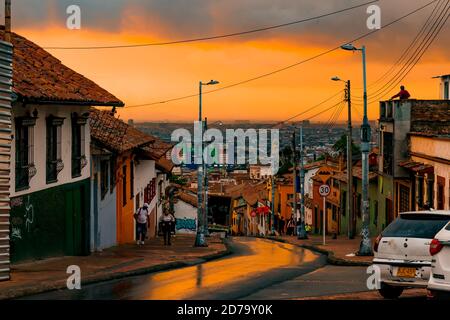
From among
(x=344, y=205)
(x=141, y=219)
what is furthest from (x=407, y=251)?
(x=344, y=205)

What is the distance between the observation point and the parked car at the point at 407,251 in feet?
54.4

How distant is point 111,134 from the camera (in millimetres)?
37656

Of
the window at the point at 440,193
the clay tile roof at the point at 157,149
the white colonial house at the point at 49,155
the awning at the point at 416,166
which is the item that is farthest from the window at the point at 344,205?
the white colonial house at the point at 49,155

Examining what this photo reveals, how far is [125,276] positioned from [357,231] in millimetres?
40163

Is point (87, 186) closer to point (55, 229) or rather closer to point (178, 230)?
point (55, 229)

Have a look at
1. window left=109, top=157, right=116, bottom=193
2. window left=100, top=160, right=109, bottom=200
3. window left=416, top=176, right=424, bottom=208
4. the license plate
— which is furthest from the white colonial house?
window left=416, top=176, right=424, bottom=208

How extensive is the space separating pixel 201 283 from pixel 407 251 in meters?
5.94

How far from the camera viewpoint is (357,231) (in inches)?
2446

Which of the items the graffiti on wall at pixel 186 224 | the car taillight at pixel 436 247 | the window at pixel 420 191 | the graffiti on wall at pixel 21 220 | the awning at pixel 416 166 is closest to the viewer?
the car taillight at pixel 436 247

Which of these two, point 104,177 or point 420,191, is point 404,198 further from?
point 104,177

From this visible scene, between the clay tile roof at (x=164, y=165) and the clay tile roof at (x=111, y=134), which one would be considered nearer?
the clay tile roof at (x=111, y=134)

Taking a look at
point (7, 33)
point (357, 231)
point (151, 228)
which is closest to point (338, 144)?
point (357, 231)

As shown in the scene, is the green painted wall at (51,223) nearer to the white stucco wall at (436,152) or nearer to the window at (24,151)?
the window at (24,151)

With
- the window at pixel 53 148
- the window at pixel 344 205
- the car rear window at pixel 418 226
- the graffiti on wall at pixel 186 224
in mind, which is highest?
the window at pixel 53 148
